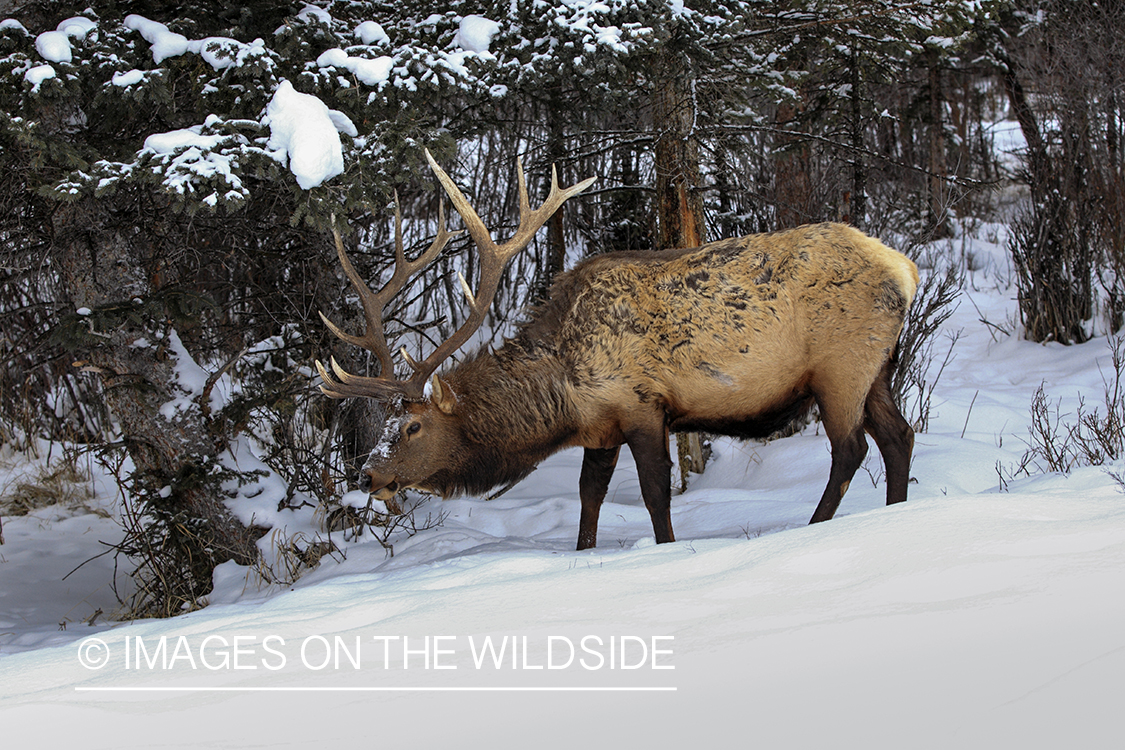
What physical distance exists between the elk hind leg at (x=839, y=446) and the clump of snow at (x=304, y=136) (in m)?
2.63

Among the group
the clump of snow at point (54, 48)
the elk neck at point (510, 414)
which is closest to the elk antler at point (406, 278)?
the elk neck at point (510, 414)

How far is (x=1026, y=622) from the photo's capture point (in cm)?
221

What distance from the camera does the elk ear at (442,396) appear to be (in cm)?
463

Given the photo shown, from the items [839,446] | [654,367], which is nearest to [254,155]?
[654,367]

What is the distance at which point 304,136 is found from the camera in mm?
4031

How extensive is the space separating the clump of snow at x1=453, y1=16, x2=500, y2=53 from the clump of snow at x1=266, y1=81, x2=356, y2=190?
0.95m

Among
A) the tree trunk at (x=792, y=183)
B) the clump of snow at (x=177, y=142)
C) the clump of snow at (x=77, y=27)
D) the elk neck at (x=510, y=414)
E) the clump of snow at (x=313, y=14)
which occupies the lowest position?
the elk neck at (x=510, y=414)

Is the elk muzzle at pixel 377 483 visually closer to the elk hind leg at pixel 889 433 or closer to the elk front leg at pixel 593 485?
the elk front leg at pixel 593 485

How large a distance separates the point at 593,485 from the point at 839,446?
1.30 metres

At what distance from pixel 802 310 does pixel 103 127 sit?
3835mm

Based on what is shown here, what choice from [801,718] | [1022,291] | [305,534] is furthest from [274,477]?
[1022,291]

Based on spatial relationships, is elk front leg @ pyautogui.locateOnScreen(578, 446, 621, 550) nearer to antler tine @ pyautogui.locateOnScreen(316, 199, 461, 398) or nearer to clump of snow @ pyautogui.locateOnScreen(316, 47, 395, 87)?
antler tine @ pyautogui.locateOnScreen(316, 199, 461, 398)

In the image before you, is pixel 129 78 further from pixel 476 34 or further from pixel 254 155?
pixel 476 34

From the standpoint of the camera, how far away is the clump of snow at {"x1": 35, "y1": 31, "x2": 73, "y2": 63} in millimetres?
4023
